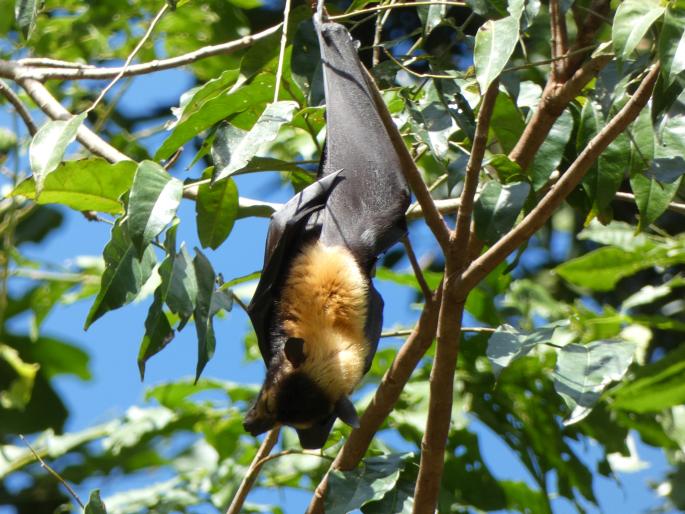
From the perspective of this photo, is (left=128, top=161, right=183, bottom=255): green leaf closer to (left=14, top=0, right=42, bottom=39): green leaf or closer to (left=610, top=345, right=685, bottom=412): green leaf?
(left=14, top=0, right=42, bottom=39): green leaf

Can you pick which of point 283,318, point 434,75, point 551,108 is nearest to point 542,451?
point 283,318

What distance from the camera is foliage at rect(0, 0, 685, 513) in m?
2.16

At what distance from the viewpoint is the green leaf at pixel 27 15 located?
232 centimetres

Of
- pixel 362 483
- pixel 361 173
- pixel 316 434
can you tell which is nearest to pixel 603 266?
pixel 361 173

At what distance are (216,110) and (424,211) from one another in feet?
1.89

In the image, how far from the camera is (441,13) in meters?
2.45

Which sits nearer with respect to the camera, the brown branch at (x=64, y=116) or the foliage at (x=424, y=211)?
the foliage at (x=424, y=211)

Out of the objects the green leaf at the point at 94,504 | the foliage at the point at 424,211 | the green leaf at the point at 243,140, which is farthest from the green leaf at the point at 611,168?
the green leaf at the point at 94,504

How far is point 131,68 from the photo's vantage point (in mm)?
2703

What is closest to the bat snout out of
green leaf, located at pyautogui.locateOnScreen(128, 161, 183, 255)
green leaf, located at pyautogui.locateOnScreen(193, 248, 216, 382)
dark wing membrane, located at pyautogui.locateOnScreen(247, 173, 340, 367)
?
dark wing membrane, located at pyautogui.locateOnScreen(247, 173, 340, 367)

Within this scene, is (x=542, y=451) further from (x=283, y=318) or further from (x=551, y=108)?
(x=551, y=108)

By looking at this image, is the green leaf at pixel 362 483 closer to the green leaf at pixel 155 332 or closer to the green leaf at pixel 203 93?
the green leaf at pixel 155 332

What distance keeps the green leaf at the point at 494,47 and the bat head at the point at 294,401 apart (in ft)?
3.46

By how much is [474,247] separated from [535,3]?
2.04 ft
